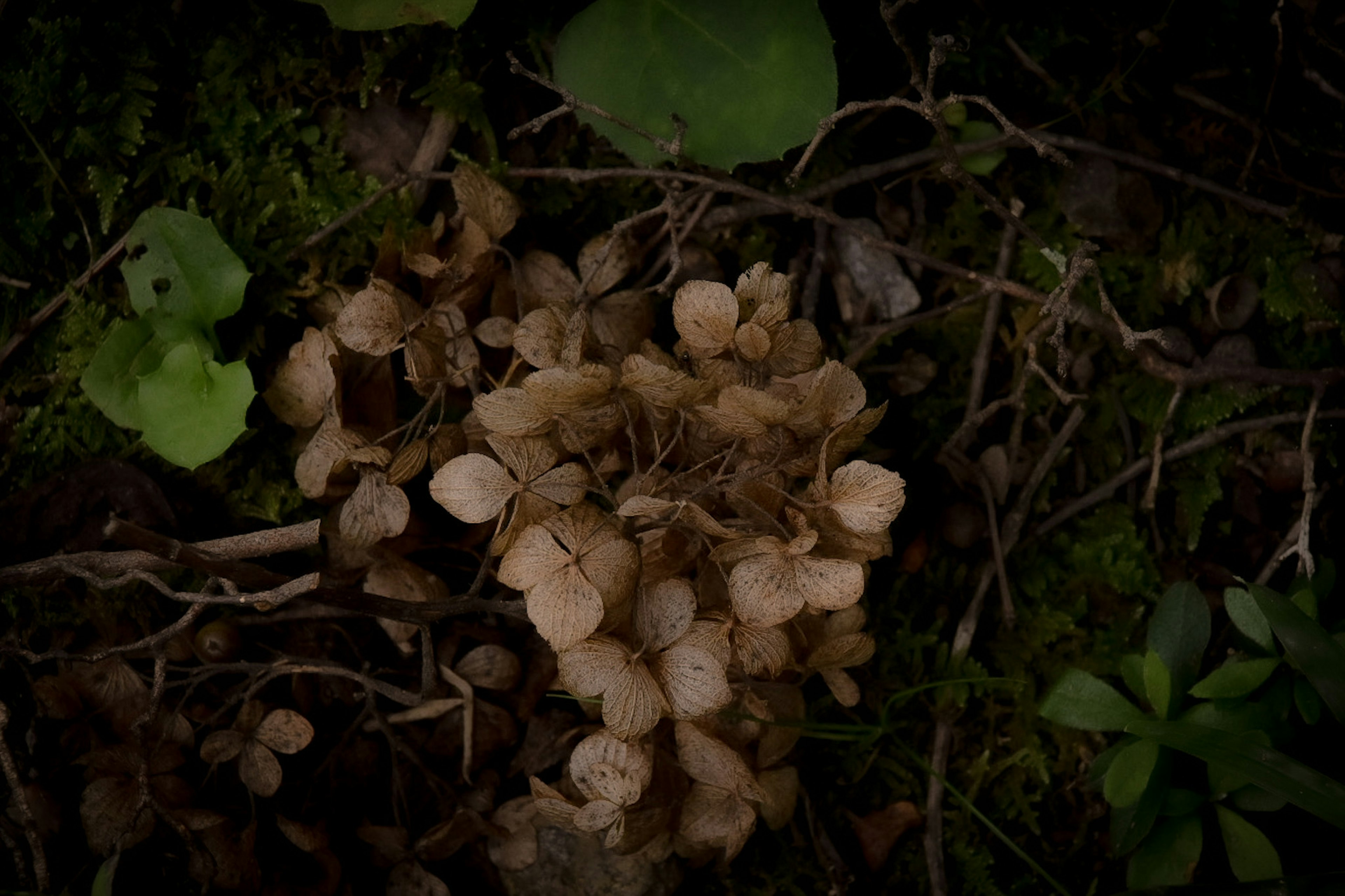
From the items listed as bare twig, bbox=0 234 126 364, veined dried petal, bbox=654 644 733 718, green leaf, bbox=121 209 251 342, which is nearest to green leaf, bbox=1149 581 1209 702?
veined dried petal, bbox=654 644 733 718

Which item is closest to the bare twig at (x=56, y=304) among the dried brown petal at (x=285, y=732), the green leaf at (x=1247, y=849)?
the dried brown petal at (x=285, y=732)

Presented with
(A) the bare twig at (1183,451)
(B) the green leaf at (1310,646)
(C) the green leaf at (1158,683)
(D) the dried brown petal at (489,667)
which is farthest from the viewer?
(A) the bare twig at (1183,451)

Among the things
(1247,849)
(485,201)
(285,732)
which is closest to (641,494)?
(485,201)

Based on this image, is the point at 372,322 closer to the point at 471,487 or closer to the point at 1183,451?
the point at 471,487

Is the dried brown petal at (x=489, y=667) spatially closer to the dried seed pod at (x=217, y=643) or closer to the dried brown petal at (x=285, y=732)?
the dried brown petal at (x=285, y=732)

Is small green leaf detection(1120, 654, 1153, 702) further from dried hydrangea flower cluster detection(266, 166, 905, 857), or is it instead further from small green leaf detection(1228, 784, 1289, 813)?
dried hydrangea flower cluster detection(266, 166, 905, 857)
